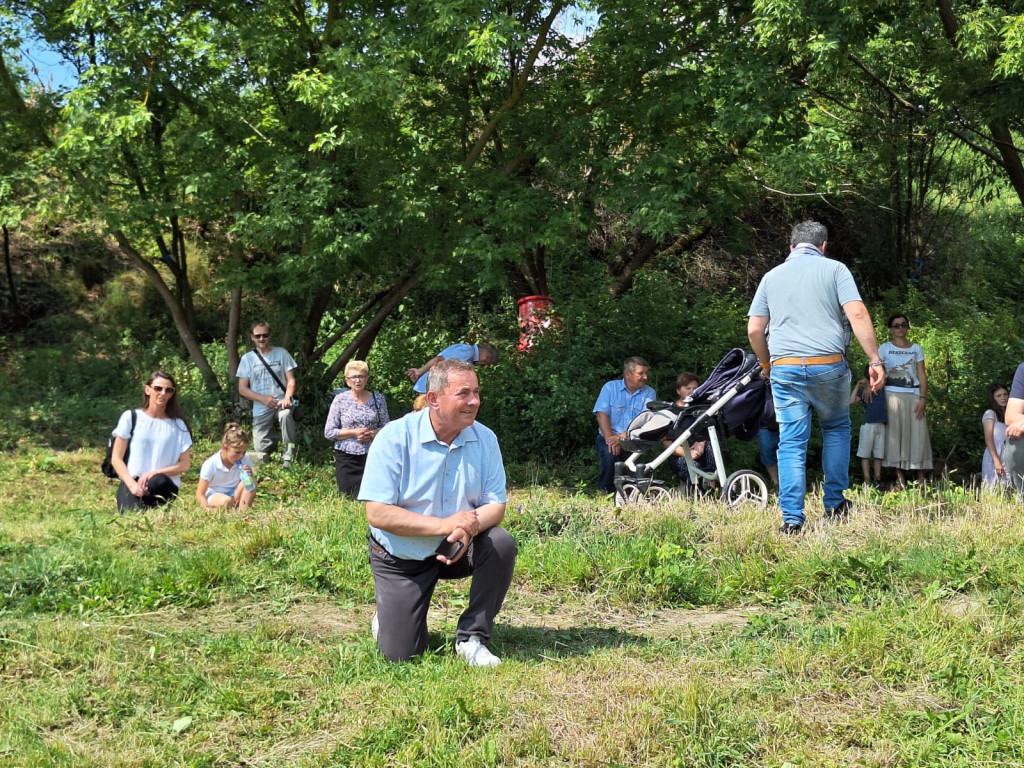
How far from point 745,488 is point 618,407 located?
1.99 m

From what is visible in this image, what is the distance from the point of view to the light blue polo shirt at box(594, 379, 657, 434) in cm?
1005

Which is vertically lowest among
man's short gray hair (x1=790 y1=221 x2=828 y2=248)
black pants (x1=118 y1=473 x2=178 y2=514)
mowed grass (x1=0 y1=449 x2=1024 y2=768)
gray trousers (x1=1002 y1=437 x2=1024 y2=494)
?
mowed grass (x1=0 y1=449 x2=1024 y2=768)

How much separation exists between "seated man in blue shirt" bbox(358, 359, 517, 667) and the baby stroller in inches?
120

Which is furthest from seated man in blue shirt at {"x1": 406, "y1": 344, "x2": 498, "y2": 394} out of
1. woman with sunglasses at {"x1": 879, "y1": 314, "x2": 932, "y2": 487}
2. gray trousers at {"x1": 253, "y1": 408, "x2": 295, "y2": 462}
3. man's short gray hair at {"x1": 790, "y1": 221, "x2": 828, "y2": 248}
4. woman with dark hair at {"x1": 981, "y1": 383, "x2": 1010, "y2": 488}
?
woman with dark hair at {"x1": 981, "y1": 383, "x2": 1010, "y2": 488}

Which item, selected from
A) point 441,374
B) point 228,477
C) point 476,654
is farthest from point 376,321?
point 476,654

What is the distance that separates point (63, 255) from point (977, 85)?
17756 millimetres

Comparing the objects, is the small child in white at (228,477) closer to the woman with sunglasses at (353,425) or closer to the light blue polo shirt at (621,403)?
the woman with sunglasses at (353,425)

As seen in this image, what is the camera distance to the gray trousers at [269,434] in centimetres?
1180

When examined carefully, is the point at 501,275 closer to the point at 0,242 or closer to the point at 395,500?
the point at 395,500

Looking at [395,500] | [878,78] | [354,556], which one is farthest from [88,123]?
[878,78]

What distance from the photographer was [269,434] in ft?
39.9

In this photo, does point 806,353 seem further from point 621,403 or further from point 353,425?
point 353,425

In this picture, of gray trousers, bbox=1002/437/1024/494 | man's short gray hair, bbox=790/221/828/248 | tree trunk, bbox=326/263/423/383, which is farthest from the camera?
tree trunk, bbox=326/263/423/383

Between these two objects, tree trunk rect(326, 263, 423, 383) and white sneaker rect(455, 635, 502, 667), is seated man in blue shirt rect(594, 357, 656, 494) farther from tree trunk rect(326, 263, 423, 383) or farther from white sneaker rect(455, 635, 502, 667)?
white sneaker rect(455, 635, 502, 667)
